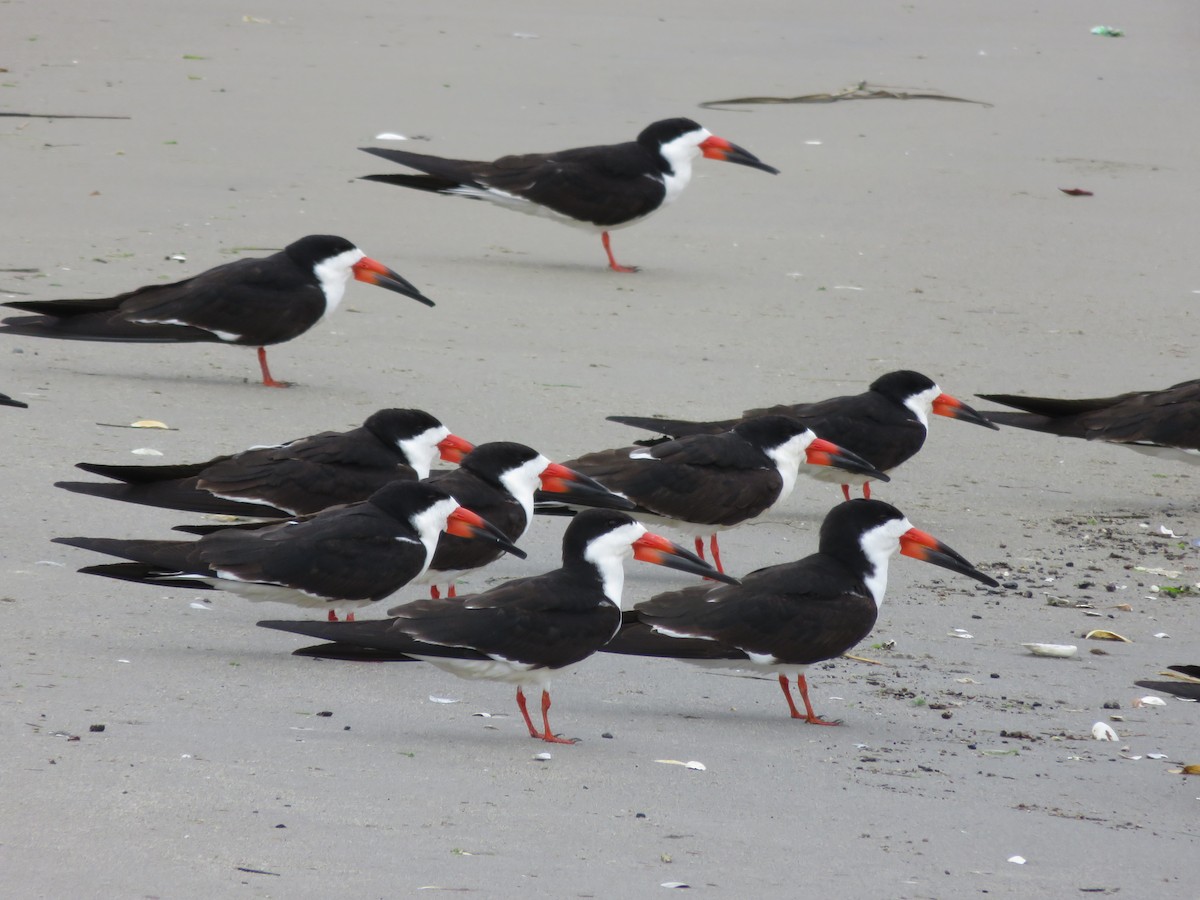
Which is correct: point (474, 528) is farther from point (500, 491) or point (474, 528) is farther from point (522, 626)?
point (522, 626)

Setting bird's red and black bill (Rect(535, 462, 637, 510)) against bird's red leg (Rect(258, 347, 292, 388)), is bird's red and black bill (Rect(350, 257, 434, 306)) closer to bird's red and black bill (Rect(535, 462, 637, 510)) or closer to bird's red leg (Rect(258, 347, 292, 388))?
bird's red leg (Rect(258, 347, 292, 388))

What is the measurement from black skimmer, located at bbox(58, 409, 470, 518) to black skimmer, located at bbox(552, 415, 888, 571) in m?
0.63

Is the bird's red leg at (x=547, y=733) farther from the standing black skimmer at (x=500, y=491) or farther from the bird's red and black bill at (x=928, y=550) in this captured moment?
the bird's red and black bill at (x=928, y=550)

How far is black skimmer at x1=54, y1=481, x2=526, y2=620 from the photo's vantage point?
5410 millimetres

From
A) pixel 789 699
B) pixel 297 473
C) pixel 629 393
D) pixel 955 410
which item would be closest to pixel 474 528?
pixel 297 473

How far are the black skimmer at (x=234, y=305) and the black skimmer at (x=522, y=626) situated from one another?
11.6ft

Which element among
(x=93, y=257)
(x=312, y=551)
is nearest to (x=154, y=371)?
(x=93, y=257)

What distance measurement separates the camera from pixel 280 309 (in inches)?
338

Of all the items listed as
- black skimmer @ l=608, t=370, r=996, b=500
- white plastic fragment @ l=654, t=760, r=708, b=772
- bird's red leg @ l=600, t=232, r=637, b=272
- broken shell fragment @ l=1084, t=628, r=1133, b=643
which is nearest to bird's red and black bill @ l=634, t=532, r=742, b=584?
white plastic fragment @ l=654, t=760, r=708, b=772

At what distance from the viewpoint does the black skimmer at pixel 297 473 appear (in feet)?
19.8

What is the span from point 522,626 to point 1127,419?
4.06 meters

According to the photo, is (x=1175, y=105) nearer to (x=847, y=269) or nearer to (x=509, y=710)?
(x=847, y=269)

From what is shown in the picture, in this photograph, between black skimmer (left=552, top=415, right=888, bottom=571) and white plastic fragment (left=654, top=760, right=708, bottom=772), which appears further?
black skimmer (left=552, top=415, right=888, bottom=571)

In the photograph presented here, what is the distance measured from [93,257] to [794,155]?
5.26 metres
